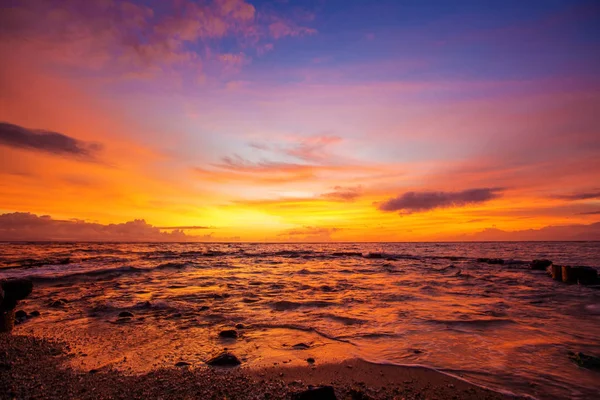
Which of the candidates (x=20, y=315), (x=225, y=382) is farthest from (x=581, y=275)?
(x=20, y=315)

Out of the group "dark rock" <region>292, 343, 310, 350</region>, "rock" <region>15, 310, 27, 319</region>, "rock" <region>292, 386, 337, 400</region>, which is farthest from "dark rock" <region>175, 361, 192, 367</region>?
"rock" <region>15, 310, 27, 319</region>

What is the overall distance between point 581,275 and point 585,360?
53.3 ft

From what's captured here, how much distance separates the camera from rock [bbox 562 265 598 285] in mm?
17625

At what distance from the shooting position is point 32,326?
8352 mm

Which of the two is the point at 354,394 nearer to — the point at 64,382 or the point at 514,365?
the point at 514,365

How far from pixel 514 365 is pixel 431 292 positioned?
8.96m

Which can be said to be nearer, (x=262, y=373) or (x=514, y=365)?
(x=262, y=373)

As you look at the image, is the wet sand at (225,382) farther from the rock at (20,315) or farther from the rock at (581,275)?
the rock at (581,275)

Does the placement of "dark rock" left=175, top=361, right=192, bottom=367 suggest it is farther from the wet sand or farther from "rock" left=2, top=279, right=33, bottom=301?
"rock" left=2, top=279, right=33, bottom=301

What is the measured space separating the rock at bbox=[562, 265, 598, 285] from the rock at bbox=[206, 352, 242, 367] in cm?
2139

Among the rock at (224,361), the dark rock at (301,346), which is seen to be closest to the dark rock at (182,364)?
the rock at (224,361)

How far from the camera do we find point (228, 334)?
7.61 metres

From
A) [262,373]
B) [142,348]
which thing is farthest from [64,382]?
[262,373]

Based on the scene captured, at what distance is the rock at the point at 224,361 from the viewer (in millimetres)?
5688
